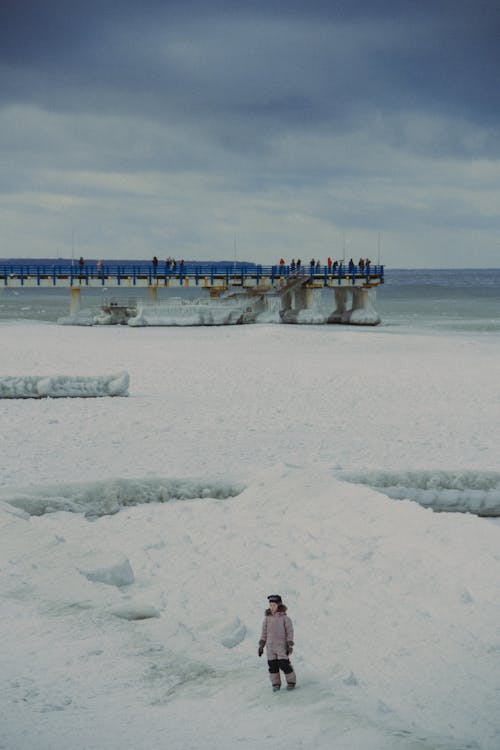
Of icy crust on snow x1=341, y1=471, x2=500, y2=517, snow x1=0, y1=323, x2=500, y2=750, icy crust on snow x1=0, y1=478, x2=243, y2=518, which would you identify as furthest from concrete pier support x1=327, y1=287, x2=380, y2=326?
icy crust on snow x1=0, y1=478, x2=243, y2=518

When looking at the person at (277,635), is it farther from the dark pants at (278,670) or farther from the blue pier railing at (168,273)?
the blue pier railing at (168,273)

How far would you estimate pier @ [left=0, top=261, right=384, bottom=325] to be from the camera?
57.8 metres

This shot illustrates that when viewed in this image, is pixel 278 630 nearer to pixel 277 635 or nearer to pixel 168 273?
pixel 277 635

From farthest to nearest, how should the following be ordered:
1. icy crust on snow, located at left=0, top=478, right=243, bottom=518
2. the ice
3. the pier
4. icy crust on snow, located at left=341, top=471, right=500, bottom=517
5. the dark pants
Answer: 1. the pier
2. icy crust on snow, located at left=341, top=471, right=500, bottom=517
3. icy crust on snow, located at left=0, top=478, right=243, bottom=518
4. the ice
5. the dark pants

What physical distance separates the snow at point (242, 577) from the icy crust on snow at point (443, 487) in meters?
0.03

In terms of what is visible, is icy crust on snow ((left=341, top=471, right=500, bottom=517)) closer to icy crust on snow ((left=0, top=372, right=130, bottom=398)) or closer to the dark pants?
the dark pants

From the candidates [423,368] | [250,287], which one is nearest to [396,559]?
[423,368]

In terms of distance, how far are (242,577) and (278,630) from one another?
330 centimetres

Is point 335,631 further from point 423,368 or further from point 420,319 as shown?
point 420,319

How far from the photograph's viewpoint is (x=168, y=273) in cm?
5897

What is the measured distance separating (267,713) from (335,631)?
77.2 inches

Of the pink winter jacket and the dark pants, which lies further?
the dark pants

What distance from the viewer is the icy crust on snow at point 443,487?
43.3 feet

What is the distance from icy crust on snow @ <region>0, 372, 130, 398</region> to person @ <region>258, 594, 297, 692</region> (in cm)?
1659
